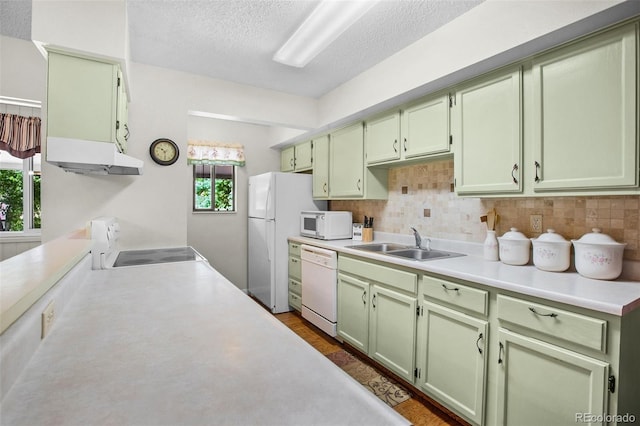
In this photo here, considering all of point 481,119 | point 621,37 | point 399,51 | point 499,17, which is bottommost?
point 481,119

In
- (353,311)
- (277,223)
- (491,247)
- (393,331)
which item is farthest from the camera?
(277,223)

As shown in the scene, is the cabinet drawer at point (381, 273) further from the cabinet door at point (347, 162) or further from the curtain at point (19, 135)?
the curtain at point (19, 135)

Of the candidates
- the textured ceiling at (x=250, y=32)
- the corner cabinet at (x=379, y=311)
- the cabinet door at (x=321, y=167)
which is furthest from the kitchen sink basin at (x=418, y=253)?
the textured ceiling at (x=250, y=32)

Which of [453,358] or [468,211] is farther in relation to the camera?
[468,211]

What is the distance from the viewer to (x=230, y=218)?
4.34 m

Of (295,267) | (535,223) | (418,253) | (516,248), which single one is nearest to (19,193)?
(295,267)

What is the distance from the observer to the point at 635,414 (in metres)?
1.35

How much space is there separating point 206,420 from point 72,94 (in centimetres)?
200

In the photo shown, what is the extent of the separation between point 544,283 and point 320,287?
1.96 meters

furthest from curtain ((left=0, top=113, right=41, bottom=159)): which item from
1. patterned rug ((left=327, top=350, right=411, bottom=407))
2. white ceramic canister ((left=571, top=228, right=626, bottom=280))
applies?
white ceramic canister ((left=571, top=228, right=626, bottom=280))

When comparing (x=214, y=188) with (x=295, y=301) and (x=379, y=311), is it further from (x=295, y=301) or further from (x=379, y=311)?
(x=379, y=311)

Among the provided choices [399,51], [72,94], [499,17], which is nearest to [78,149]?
[72,94]

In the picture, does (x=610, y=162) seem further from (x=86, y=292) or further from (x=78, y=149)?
(x=78, y=149)

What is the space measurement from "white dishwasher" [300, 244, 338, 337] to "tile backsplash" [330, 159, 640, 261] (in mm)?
744
